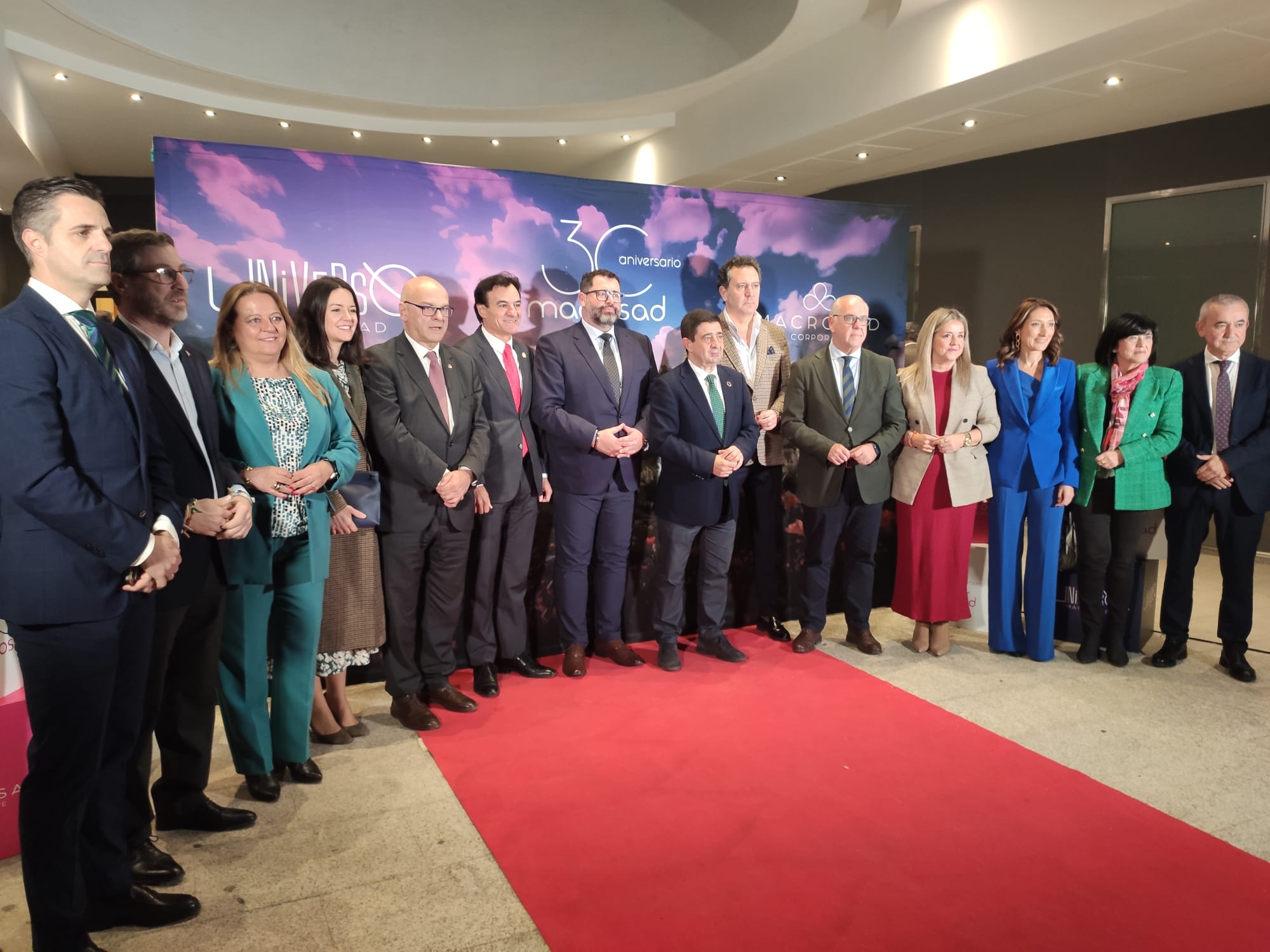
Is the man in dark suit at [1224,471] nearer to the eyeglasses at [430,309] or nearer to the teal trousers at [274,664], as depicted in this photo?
the eyeglasses at [430,309]

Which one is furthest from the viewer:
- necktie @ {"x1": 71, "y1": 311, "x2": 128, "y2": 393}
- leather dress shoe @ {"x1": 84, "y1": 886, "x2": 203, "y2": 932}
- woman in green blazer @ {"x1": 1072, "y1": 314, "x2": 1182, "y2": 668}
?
woman in green blazer @ {"x1": 1072, "y1": 314, "x2": 1182, "y2": 668}

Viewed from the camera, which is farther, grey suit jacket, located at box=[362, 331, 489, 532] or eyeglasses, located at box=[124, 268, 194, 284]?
grey suit jacket, located at box=[362, 331, 489, 532]

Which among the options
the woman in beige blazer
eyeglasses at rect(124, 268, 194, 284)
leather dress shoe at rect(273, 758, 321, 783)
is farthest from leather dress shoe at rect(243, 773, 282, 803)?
the woman in beige blazer

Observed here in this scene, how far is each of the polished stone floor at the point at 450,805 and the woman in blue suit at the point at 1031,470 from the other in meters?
0.25

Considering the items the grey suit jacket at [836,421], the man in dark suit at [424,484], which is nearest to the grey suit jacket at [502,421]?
the man in dark suit at [424,484]

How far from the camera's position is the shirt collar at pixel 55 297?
1916 millimetres

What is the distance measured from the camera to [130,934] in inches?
88.8

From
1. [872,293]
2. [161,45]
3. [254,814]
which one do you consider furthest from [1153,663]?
[161,45]

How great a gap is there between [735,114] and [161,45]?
4.70m

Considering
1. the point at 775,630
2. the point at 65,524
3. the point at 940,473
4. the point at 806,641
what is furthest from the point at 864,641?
the point at 65,524

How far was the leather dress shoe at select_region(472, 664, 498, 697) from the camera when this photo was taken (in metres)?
3.93

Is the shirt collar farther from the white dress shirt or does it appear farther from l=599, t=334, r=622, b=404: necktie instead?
l=599, t=334, r=622, b=404: necktie

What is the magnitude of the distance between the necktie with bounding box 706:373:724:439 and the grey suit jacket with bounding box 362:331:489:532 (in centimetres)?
120

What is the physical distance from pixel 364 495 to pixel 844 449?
234 centimetres
